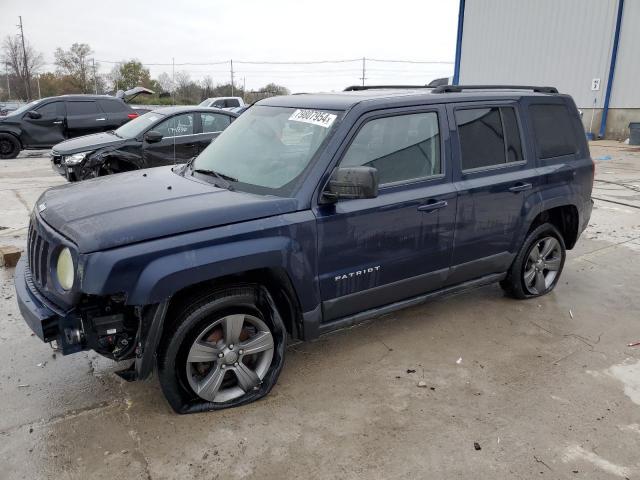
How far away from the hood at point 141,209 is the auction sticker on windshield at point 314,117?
0.65 m

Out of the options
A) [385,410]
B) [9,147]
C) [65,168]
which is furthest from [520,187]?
[9,147]

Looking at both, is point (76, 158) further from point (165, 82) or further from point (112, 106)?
point (165, 82)

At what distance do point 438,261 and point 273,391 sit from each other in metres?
1.51

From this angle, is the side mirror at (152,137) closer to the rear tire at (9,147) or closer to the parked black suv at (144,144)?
the parked black suv at (144,144)

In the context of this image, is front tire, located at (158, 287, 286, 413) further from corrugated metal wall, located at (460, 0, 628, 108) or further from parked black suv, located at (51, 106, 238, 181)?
corrugated metal wall, located at (460, 0, 628, 108)

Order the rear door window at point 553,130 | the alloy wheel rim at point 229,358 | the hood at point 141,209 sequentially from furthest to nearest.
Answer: the rear door window at point 553,130
the alloy wheel rim at point 229,358
the hood at point 141,209

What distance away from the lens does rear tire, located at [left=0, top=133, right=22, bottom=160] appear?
46.3ft

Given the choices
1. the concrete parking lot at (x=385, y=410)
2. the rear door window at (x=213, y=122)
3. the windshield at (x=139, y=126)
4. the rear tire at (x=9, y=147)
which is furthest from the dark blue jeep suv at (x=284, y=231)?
the rear tire at (x=9, y=147)

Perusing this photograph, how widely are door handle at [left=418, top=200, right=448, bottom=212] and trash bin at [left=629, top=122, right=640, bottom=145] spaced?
61.7ft

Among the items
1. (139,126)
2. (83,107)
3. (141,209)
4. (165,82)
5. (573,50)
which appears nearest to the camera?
(141,209)

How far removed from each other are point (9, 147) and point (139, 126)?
7334mm

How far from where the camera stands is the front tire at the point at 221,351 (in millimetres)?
2881

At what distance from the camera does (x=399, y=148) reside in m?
3.64

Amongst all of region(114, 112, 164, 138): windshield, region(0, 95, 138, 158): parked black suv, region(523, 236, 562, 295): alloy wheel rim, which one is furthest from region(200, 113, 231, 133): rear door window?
region(523, 236, 562, 295): alloy wheel rim
